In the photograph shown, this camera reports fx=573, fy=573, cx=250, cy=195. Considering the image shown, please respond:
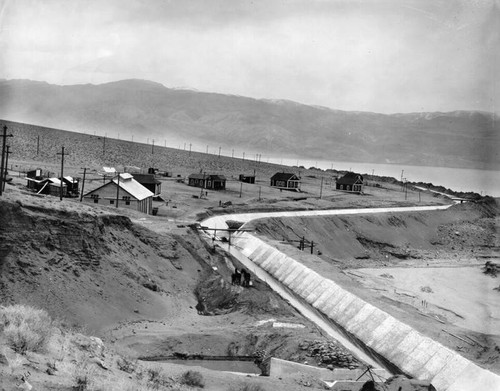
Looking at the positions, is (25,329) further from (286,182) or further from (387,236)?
(286,182)

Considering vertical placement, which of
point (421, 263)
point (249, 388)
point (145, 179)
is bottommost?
point (421, 263)

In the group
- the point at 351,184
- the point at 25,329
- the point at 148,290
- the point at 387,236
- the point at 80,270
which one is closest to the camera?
the point at 25,329

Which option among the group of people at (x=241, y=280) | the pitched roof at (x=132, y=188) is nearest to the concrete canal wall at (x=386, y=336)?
the group of people at (x=241, y=280)

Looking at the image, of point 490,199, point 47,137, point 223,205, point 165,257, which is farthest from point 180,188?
point 47,137

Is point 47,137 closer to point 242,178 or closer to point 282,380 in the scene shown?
point 242,178

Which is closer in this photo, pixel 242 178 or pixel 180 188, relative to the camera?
pixel 180 188

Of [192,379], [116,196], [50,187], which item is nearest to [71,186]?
[50,187]
